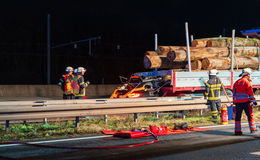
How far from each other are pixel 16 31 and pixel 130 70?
2108 cm

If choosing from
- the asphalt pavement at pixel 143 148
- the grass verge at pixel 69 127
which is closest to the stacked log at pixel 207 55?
the grass verge at pixel 69 127

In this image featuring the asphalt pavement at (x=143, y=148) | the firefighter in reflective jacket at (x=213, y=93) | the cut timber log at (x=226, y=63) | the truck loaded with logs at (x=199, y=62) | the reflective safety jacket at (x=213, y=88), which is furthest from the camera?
the cut timber log at (x=226, y=63)

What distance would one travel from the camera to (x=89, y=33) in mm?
73812

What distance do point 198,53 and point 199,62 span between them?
40 centimetres

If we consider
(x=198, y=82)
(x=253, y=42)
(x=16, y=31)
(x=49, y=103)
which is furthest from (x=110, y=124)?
(x=16, y=31)

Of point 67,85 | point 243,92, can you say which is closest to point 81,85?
point 67,85

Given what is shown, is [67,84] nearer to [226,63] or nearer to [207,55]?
[207,55]

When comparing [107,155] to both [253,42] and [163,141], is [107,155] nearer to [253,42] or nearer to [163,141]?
[163,141]

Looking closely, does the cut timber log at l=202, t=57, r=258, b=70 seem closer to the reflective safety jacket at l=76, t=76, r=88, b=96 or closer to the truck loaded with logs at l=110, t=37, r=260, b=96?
the truck loaded with logs at l=110, t=37, r=260, b=96

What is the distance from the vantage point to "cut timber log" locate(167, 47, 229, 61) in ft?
53.0

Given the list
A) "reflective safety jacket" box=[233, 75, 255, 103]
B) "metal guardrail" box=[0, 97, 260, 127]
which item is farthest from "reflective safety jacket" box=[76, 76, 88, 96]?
"reflective safety jacket" box=[233, 75, 255, 103]

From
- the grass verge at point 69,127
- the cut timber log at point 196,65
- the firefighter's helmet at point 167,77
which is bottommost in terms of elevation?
the grass verge at point 69,127

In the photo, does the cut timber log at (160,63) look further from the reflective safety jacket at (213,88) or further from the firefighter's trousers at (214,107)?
the firefighter's trousers at (214,107)

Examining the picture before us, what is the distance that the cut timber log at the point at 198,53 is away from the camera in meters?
16.2
